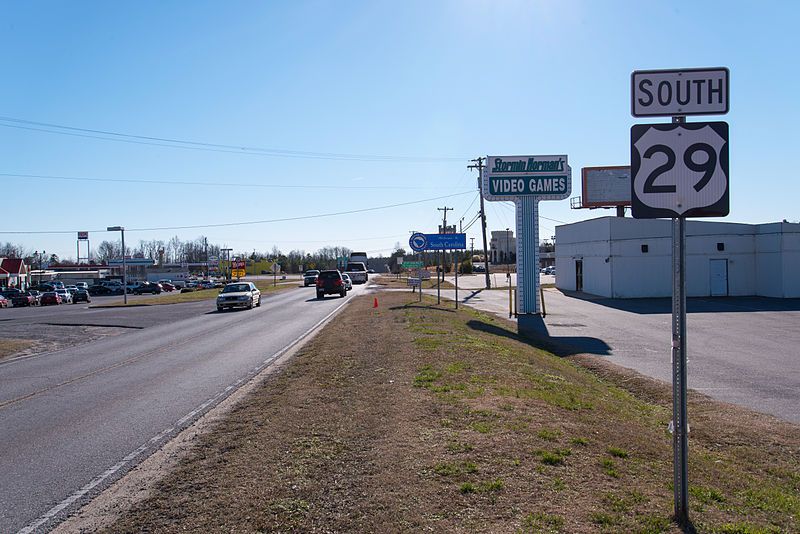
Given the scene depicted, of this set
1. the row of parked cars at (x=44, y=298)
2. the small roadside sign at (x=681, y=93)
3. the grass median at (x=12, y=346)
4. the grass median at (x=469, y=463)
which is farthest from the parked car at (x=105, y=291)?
the small roadside sign at (x=681, y=93)

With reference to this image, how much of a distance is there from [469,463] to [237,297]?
1315 inches

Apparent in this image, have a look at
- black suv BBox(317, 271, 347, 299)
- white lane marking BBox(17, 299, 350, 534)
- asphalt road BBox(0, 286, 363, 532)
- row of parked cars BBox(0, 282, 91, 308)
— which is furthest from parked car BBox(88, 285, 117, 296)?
white lane marking BBox(17, 299, 350, 534)

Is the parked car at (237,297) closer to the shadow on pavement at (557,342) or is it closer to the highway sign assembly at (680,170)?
the shadow on pavement at (557,342)

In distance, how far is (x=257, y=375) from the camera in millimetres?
13633

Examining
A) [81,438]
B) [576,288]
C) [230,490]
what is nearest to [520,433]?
[230,490]

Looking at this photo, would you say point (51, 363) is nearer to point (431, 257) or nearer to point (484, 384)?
point (484, 384)

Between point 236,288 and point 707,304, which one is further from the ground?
point 236,288

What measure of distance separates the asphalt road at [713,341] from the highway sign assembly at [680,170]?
5.99 m

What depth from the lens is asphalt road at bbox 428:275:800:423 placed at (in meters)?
11.8

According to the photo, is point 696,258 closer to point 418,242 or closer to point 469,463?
point 418,242

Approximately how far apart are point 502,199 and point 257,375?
1737 cm

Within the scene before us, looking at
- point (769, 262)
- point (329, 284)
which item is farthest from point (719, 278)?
point (329, 284)

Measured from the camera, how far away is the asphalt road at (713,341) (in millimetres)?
11844

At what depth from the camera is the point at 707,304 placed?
3384cm
